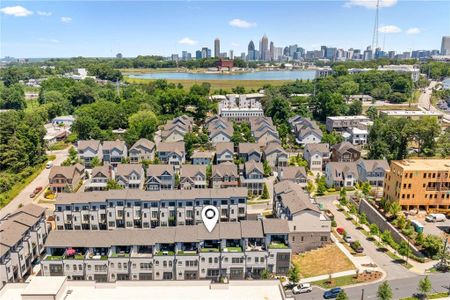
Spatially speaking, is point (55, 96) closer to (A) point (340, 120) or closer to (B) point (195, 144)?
(B) point (195, 144)

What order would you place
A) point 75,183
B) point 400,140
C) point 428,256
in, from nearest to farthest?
point 428,256
point 75,183
point 400,140

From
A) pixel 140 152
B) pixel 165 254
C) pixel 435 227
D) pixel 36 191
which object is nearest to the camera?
pixel 165 254

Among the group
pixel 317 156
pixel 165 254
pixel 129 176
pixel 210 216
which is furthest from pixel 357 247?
pixel 129 176

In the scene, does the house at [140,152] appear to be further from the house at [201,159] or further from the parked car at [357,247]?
the parked car at [357,247]

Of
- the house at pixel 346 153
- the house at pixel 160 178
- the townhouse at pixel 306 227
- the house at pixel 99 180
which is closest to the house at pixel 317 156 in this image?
the house at pixel 346 153

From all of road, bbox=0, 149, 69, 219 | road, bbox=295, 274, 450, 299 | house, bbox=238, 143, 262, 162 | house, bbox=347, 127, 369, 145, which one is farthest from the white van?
road, bbox=0, 149, 69, 219

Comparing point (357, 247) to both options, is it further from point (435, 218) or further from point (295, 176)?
point (295, 176)

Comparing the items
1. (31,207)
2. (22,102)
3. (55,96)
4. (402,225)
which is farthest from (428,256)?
(22,102)
